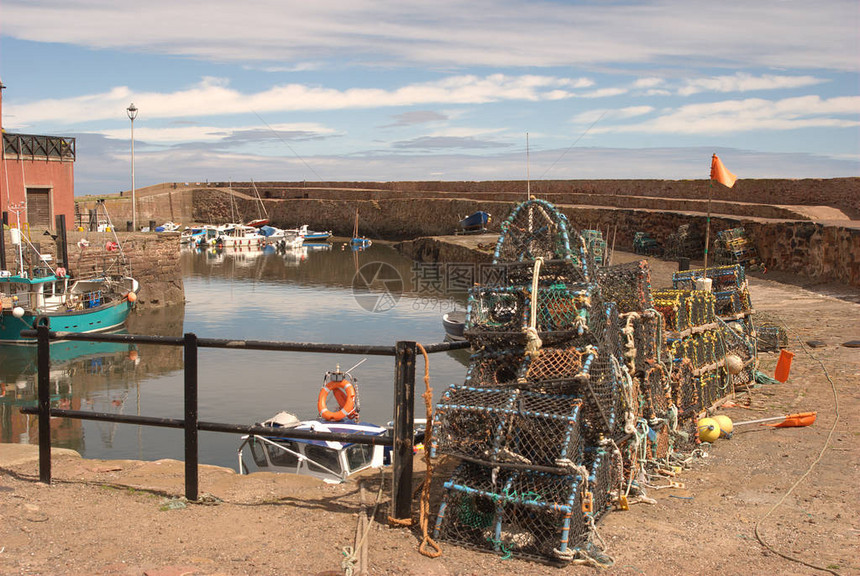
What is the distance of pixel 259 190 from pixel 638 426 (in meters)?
84.1

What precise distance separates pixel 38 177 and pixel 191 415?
3688 centimetres

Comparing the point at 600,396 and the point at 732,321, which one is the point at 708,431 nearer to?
the point at 600,396

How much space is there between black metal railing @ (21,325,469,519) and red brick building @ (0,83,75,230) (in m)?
32.7

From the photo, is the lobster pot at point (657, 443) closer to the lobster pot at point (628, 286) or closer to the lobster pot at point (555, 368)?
the lobster pot at point (628, 286)

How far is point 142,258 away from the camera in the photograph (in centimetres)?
3231

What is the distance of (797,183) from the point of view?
1325 inches

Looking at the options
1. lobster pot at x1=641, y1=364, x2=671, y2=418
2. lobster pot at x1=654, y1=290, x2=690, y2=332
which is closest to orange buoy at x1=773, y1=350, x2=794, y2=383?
lobster pot at x1=654, y1=290, x2=690, y2=332

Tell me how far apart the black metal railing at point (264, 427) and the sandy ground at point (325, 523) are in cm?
20

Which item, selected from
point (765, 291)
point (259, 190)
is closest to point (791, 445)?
point (765, 291)

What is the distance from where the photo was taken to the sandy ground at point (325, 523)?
3.89m

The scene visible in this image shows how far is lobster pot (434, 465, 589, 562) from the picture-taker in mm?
4000

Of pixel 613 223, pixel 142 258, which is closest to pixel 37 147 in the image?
pixel 142 258

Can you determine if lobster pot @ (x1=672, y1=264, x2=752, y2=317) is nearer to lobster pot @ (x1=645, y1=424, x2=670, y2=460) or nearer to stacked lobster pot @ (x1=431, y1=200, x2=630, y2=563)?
lobster pot @ (x1=645, y1=424, x2=670, y2=460)

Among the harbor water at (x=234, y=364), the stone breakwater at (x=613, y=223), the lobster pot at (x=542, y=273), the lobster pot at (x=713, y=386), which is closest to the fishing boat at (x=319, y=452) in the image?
the harbor water at (x=234, y=364)
